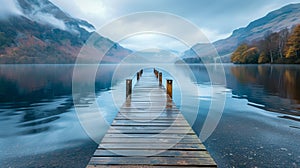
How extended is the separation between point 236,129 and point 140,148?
505cm

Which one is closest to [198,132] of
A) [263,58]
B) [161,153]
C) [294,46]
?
[161,153]

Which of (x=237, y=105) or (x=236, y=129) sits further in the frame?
(x=237, y=105)

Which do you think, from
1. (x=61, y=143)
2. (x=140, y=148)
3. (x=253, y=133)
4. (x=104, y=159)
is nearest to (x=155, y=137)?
(x=140, y=148)

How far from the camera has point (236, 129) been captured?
7.49 m

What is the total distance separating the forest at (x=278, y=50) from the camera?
6275 cm

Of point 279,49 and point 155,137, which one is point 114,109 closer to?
point 155,137

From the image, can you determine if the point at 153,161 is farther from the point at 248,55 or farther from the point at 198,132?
the point at 248,55

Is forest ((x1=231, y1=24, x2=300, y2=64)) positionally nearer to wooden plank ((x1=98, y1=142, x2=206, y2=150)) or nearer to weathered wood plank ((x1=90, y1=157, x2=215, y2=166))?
wooden plank ((x1=98, y1=142, x2=206, y2=150))

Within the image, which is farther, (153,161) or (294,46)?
(294,46)

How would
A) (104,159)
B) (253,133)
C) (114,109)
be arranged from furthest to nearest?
(114,109) → (253,133) → (104,159)

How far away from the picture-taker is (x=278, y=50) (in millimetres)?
73688

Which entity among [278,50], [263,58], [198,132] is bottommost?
[198,132]

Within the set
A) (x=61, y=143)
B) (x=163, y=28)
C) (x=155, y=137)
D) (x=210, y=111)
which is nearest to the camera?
(x=155, y=137)

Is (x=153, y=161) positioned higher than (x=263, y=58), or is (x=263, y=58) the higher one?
(x=263, y=58)
